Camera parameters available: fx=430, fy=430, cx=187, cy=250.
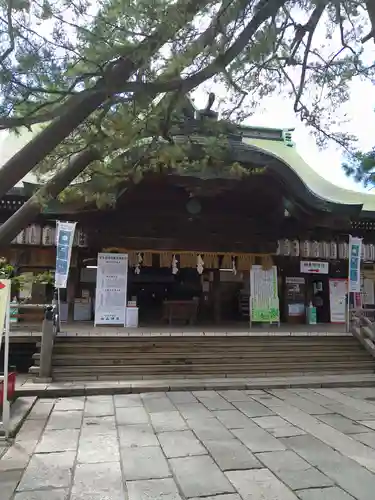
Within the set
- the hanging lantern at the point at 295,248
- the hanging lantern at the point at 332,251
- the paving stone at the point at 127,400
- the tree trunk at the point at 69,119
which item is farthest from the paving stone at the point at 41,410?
the hanging lantern at the point at 332,251

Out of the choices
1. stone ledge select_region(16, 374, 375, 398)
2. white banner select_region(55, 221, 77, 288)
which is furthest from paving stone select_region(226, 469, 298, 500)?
white banner select_region(55, 221, 77, 288)

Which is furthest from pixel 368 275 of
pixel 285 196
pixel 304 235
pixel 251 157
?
pixel 251 157

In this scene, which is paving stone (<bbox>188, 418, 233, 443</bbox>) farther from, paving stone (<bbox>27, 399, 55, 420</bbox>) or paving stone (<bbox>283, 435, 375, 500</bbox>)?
paving stone (<bbox>27, 399, 55, 420</bbox>)

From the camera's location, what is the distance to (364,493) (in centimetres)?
368

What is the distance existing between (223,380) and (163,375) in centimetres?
124

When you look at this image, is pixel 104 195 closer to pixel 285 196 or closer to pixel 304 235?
pixel 285 196

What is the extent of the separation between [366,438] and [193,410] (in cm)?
246

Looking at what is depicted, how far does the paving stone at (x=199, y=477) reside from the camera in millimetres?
3719

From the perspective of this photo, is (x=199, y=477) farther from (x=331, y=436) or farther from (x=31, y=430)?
(x=31, y=430)

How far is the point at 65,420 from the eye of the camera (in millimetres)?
5965

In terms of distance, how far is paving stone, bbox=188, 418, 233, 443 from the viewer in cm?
521

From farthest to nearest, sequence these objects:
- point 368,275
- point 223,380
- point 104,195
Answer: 1. point 368,275
2. point 223,380
3. point 104,195

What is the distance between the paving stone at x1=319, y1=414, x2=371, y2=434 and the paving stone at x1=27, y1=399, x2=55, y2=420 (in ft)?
13.1

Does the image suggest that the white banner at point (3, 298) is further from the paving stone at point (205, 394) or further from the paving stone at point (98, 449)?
the paving stone at point (205, 394)
